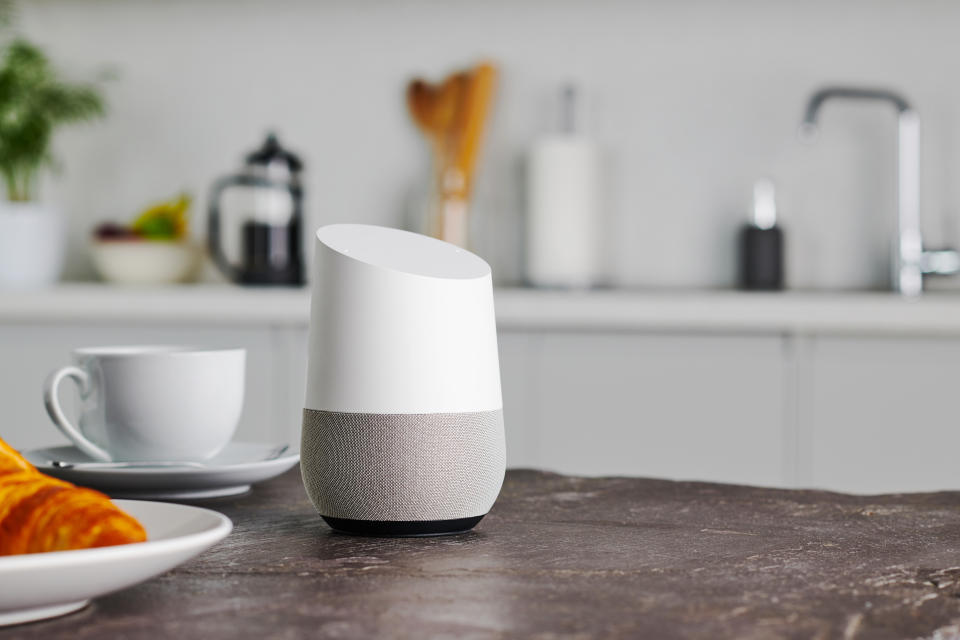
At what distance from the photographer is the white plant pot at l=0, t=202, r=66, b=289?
7.89 feet

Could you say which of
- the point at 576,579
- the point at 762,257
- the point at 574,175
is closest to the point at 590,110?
the point at 574,175

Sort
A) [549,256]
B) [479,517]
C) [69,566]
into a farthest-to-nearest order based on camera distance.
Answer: [549,256] → [479,517] → [69,566]

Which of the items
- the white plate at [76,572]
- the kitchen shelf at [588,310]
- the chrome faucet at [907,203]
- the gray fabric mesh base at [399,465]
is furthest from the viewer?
the chrome faucet at [907,203]

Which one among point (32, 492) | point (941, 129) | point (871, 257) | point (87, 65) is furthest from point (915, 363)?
point (87, 65)

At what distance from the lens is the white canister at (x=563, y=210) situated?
8.05 feet

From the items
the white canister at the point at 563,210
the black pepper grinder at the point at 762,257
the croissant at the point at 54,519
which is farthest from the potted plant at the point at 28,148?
the croissant at the point at 54,519

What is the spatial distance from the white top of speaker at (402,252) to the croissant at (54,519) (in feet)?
0.69

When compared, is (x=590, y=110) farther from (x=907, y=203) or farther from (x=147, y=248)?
(x=147, y=248)

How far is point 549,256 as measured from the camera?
2463 mm

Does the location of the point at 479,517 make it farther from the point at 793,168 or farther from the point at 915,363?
the point at 793,168

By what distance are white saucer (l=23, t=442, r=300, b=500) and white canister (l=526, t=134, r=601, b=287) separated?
1.65 metres

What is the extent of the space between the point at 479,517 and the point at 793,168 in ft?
6.85

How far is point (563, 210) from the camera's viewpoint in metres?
2.46

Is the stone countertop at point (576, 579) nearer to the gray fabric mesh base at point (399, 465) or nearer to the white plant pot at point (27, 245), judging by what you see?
the gray fabric mesh base at point (399, 465)
